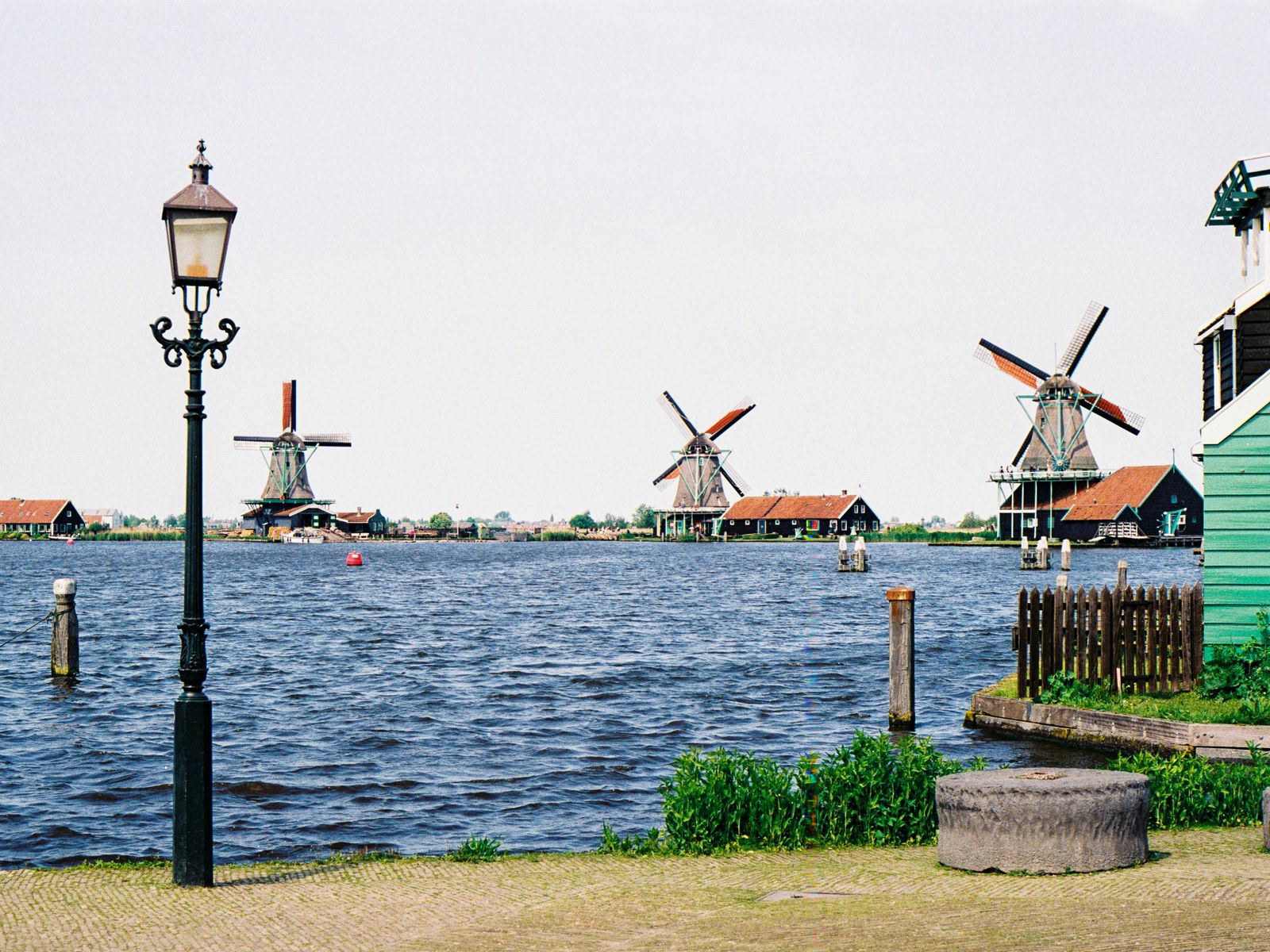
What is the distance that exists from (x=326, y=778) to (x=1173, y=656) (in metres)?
10.9

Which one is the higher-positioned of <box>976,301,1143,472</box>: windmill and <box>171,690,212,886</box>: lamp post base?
<box>976,301,1143,472</box>: windmill

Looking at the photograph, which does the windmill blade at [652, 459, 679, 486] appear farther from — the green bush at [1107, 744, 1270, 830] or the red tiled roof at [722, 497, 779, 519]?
the green bush at [1107, 744, 1270, 830]

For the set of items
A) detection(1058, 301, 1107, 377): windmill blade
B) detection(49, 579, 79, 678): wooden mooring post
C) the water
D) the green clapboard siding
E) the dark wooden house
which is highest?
detection(1058, 301, 1107, 377): windmill blade

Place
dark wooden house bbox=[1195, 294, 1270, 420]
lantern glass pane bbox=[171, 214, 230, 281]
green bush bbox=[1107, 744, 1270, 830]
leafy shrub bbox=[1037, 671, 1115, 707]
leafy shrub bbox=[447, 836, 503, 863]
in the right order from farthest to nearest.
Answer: dark wooden house bbox=[1195, 294, 1270, 420]
leafy shrub bbox=[1037, 671, 1115, 707]
green bush bbox=[1107, 744, 1270, 830]
leafy shrub bbox=[447, 836, 503, 863]
lantern glass pane bbox=[171, 214, 230, 281]

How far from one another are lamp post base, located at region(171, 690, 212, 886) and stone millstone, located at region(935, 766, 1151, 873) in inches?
198

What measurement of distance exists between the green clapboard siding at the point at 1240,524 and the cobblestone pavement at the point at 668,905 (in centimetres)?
666

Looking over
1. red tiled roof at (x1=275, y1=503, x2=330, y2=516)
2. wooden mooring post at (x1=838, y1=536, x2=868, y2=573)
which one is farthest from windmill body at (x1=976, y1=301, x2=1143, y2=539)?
red tiled roof at (x1=275, y1=503, x2=330, y2=516)

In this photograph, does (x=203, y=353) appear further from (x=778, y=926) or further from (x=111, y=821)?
(x=111, y=821)

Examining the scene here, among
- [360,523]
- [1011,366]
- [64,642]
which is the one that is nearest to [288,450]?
[360,523]

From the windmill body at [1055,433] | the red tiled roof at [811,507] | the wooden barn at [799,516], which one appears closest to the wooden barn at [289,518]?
the wooden barn at [799,516]

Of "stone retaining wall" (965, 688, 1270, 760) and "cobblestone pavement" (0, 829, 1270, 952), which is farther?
"stone retaining wall" (965, 688, 1270, 760)

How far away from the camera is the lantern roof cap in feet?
30.4

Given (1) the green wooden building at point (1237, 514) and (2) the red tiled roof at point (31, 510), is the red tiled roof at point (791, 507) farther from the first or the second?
(1) the green wooden building at point (1237, 514)

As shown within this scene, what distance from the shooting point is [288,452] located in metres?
140
